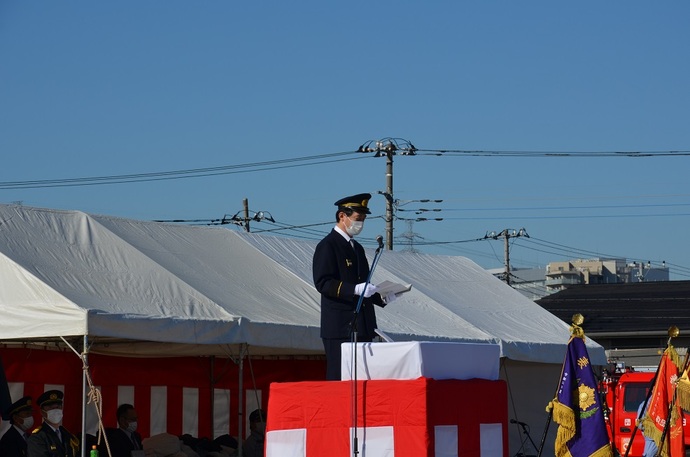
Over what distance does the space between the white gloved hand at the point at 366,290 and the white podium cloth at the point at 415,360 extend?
1.52ft

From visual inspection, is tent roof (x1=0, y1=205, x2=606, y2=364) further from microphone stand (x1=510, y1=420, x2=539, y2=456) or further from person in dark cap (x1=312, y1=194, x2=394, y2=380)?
person in dark cap (x1=312, y1=194, x2=394, y2=380)

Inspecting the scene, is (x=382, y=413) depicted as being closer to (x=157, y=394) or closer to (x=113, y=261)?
(x=113, y=261)

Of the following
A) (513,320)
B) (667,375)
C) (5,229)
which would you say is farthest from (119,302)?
(513,320)

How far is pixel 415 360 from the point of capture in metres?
6.01

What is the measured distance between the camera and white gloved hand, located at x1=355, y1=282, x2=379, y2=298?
6.71 m

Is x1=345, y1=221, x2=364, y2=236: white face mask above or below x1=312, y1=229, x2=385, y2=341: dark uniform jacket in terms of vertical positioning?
above

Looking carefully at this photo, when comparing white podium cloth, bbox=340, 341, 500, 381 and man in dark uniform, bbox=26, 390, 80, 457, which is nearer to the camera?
white podium cloth, bbox=340, 341, 500, 381

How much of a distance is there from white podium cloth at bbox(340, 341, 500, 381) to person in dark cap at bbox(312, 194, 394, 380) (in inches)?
21.2

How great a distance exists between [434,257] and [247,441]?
647 centimetres

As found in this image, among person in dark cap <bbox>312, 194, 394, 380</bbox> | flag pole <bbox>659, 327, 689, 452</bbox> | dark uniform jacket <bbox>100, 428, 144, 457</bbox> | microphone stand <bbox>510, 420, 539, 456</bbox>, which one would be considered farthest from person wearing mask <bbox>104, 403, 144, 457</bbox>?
microphone stand <bbox>510, 420, 539, 456</bbox>

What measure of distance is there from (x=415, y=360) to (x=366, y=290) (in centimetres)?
80

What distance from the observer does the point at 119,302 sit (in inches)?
423

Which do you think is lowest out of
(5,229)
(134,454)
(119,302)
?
(134,454)

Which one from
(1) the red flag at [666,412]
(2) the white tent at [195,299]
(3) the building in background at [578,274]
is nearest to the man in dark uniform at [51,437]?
(2) the white tent at [195,299]
